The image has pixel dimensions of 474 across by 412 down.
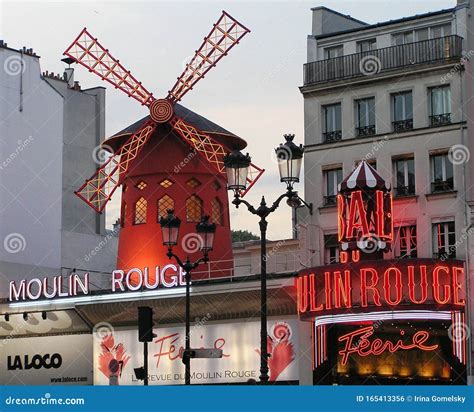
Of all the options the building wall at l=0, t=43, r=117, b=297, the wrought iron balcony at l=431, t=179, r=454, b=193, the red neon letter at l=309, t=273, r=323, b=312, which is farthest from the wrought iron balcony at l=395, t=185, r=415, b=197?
the building wall at l=0, t=43, r=117, b=297

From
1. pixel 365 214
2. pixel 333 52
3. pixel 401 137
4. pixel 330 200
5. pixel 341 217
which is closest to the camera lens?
pixel 365 214

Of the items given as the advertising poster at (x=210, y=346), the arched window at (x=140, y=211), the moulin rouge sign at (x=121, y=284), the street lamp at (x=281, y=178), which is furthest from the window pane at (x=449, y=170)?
the street lamp at (x=281, y=178)

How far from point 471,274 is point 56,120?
15.3 metres

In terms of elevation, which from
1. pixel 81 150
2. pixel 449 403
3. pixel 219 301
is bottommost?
pixel 449 403

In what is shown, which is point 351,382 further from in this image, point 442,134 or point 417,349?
point 442,134

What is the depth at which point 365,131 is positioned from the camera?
22344 mm

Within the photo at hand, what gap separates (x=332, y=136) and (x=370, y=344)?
4.11 m

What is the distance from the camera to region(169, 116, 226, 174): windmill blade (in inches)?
1028

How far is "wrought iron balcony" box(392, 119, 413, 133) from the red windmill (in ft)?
16.6

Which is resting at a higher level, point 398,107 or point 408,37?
point 408,37

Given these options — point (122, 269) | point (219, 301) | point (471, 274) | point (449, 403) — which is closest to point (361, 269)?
point (471, 274)

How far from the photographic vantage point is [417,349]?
22.3 m

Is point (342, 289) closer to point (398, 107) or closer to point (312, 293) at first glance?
point (312, 293)

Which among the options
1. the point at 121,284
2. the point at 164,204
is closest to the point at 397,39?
the point at 164,204
